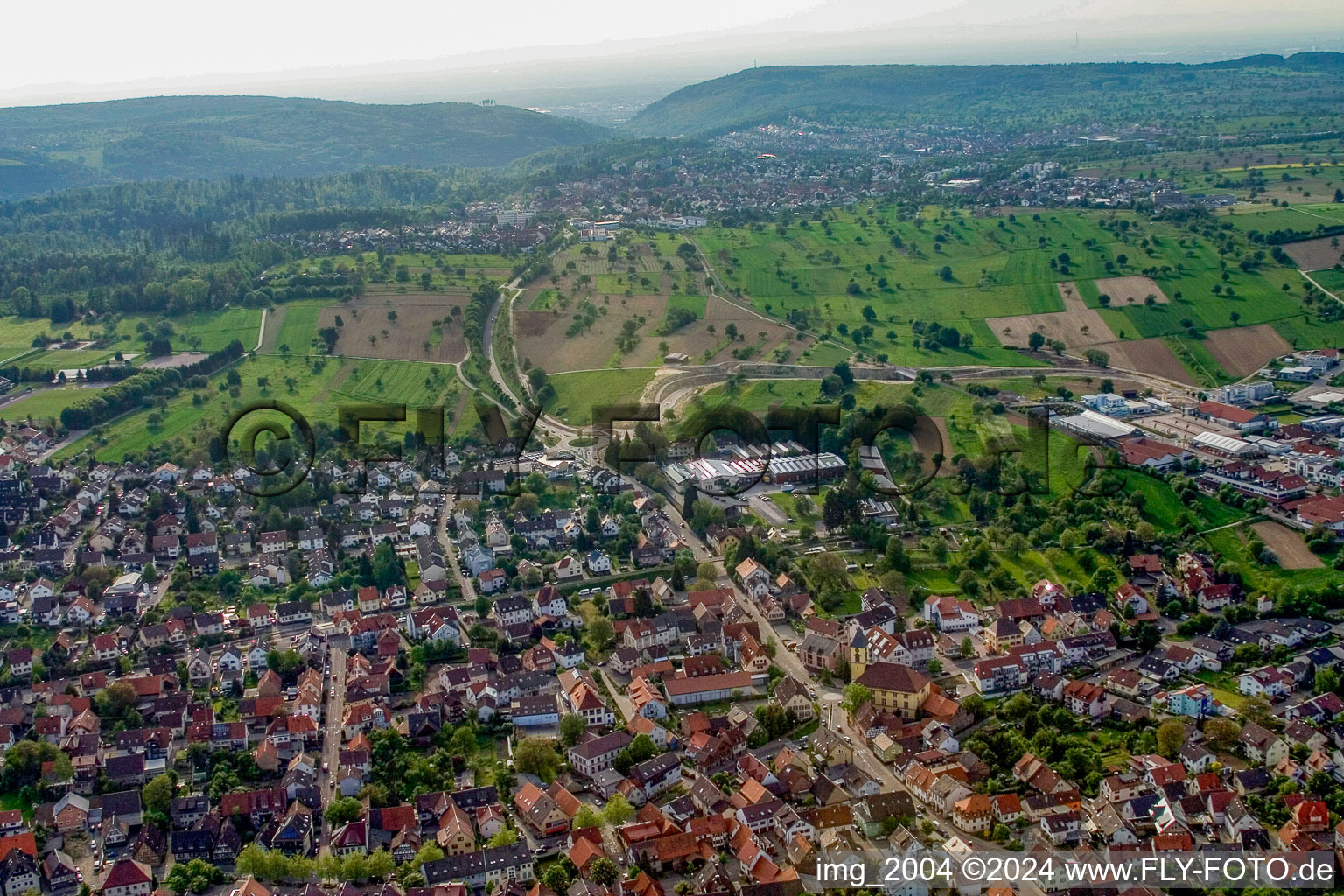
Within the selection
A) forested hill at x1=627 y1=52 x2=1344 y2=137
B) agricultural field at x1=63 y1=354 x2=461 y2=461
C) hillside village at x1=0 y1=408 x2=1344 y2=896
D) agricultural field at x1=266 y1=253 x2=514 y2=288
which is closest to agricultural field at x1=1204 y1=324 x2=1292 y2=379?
hillside village at x1=0 y1=408 x2=1344 y2=896

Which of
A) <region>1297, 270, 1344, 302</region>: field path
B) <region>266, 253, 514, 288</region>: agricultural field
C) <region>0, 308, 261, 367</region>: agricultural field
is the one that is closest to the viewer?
<region>0, 308, 261, 367</region>: agricultural field

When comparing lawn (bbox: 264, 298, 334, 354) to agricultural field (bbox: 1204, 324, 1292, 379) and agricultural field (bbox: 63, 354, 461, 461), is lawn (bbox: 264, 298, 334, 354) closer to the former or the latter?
agricultural field (bbox: 63, 354, 461, 461)

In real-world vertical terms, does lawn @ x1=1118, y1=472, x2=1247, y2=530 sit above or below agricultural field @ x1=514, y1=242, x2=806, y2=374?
below

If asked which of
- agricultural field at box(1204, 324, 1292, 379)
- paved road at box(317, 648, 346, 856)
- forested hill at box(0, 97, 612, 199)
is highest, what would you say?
forested hill at box(0, 97, 612, 199)

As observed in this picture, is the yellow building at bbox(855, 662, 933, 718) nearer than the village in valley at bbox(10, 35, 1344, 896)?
No

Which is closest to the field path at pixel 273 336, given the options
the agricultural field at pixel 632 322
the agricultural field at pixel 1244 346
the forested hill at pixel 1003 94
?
the agricultural field at pixel 632 322

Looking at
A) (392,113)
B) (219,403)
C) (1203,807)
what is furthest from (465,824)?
(392,113)

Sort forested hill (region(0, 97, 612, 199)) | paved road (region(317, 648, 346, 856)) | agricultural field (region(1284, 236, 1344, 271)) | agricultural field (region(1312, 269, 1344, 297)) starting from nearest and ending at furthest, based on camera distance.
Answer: paved road (region(317, 648, 346, 856))
agricultural field (region(1312, 269, 1344, 297))
agricultural field (region(1284, 236, 1344, 271))
forested hill (region(0, 97, 612, 199))
